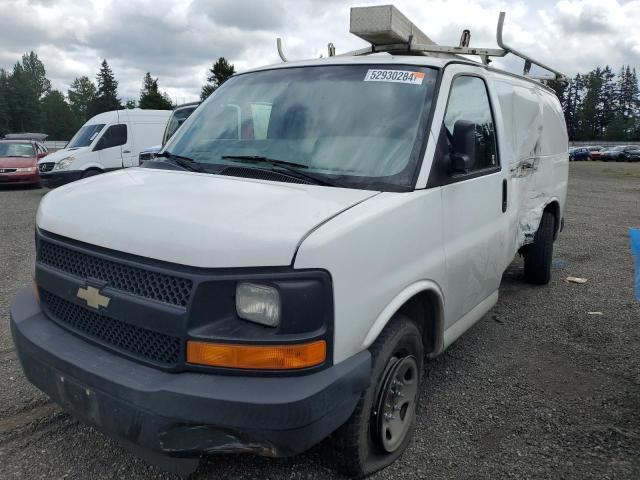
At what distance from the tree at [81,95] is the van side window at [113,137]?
103 metres

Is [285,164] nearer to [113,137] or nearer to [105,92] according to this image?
[113,137]

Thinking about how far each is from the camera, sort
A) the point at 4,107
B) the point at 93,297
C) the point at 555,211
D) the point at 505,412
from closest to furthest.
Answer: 1. the point at 93,297
2. the point at 505,412
3. the point at 555,211
4. the point at 4,107

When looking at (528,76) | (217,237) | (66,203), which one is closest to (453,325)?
(217,237)

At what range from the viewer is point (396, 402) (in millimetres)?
2801

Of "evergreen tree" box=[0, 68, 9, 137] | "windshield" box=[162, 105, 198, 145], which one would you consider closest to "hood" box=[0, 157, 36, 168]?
"windshield" box=[162, 105, 198, 145]

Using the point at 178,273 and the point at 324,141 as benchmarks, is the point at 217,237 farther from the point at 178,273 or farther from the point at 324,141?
the point at 324,141

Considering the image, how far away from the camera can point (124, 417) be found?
2162 millimetres

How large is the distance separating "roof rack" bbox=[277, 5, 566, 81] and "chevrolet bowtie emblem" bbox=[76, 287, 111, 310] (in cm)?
287

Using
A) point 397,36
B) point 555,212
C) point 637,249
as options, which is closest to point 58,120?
point 555,212

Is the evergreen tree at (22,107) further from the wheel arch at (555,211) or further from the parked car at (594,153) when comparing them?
the wheel arch at (555,211)

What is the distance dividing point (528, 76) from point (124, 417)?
16.9 feet

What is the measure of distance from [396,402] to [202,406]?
3.79 ft

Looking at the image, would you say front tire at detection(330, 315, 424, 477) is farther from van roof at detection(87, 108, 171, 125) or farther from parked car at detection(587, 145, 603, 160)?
parked car at detection(587, 145, 603, 160)

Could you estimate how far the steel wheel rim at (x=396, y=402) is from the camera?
2627mm
